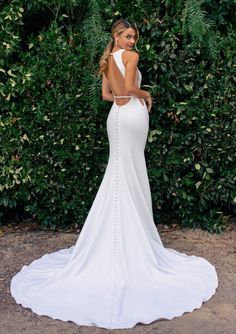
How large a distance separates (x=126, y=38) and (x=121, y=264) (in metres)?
1.75

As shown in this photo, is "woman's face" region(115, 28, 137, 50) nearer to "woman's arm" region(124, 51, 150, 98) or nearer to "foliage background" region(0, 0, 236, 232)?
"woman's arm" region(124, 51, 150, 98)

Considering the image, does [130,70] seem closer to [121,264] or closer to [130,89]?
[130,89]

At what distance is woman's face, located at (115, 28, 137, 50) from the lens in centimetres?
405

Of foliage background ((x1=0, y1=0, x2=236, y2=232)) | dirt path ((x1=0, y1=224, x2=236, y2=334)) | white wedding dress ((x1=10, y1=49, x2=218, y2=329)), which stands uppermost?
foliage background ((x1=0, y1=0, x2=236, y2=232))

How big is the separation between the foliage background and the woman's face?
0.80m

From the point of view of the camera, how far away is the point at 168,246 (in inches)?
205

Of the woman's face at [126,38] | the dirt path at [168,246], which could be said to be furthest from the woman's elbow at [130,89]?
the dirt path at [168,246]

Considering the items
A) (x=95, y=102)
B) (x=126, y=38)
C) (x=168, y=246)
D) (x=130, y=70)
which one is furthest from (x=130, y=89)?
(x=168, y=246)

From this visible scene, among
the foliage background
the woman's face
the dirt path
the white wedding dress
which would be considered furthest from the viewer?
the foliage background

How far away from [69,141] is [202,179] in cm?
141

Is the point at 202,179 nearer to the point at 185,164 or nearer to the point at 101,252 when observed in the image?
the point at 185,164

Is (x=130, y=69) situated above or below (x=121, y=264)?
above

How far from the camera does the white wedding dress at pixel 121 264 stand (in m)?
3.93

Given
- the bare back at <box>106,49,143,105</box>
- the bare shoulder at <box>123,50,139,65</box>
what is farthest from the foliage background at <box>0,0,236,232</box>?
the bare shoulder at <box>123,50,139,65</box>
